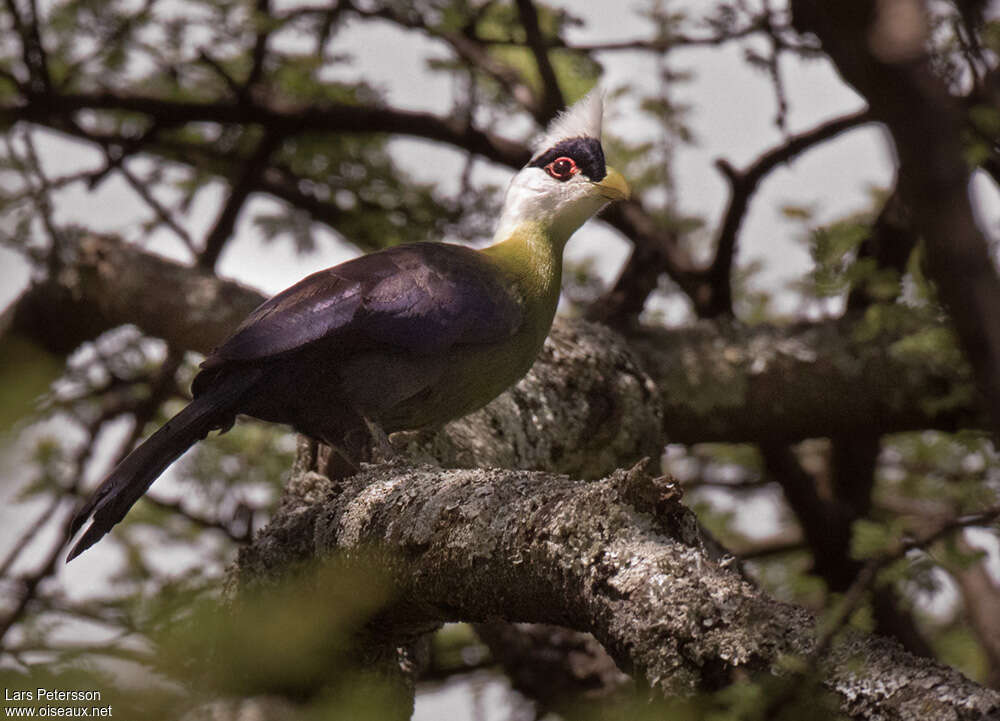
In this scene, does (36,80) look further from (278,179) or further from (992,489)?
(992,489)

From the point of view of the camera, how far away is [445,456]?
389 cm

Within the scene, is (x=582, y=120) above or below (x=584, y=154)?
above

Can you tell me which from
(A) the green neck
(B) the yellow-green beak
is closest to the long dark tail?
(A) the green neck

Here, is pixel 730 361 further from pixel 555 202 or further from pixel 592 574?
pixel 592 574

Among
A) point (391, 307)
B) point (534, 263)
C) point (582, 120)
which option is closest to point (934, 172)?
point (391, 307)

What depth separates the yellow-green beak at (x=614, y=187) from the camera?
4461mm

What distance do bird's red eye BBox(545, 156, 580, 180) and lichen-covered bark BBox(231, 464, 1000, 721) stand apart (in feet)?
6.36

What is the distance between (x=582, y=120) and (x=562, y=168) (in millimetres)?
247

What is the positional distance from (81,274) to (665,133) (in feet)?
9.41

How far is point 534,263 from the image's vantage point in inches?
167

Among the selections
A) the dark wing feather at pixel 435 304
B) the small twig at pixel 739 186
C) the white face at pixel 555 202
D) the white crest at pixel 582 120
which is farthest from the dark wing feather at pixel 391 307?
Answer: the small twig at pixel 739 186

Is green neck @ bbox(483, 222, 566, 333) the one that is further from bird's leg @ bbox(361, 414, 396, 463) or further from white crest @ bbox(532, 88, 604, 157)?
bird's leg @ bbox(361, 414, 396, 463)

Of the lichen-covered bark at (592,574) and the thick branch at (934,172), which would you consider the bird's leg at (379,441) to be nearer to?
the lichen-covered bark at (592,574)

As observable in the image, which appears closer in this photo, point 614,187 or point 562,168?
point 614,187
